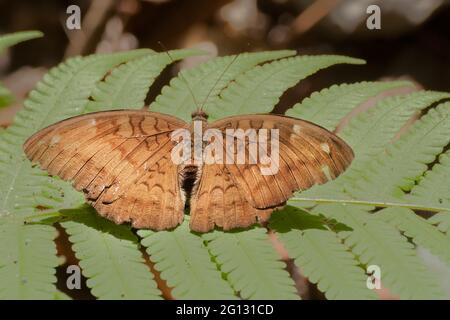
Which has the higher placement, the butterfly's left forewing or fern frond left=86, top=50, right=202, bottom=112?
fern frond left=86, top=50, right=202, bottom=112

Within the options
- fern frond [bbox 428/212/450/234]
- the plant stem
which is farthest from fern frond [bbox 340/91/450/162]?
fern frond [bbox 428/212/450/234]

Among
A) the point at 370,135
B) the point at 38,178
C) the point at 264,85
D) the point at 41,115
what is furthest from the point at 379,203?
the point at 41,115

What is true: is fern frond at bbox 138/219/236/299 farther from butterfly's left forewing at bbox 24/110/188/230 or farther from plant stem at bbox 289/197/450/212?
plant stem at bbox 289/197/450/212

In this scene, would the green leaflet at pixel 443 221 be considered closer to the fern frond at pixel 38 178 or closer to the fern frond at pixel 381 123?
the fern frond at pixel 381 123

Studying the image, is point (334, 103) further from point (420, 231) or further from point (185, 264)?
point (185, 264)

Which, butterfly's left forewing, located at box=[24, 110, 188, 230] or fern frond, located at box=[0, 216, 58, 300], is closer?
fern frond, located at box=[0, 216, 58, 300]

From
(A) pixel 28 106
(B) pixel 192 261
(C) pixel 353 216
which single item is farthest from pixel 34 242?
(C) pixel 353 216
